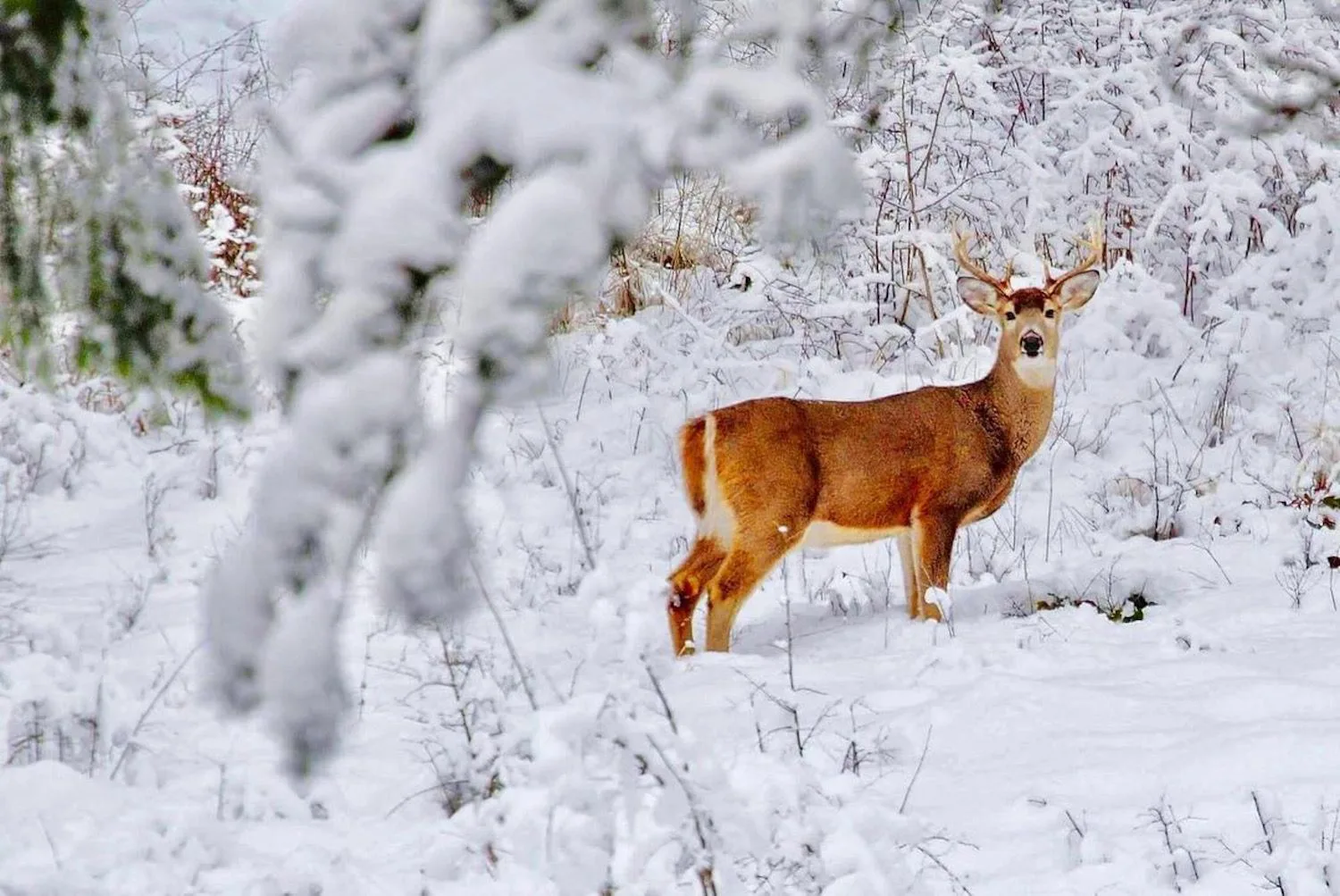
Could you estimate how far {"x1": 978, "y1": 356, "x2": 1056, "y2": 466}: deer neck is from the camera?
21.1 ft

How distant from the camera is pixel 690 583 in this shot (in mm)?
5781

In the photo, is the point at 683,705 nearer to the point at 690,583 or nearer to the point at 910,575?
the point at 690,583

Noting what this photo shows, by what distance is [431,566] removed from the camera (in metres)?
0.89

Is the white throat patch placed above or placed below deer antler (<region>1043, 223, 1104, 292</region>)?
below

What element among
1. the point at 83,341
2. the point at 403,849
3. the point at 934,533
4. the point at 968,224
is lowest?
the point at 403,849

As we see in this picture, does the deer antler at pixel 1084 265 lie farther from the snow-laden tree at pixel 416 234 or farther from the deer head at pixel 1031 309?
the snow-laden tree at pixel 416 234

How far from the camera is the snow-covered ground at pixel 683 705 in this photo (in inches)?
102

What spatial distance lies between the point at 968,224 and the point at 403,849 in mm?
7438

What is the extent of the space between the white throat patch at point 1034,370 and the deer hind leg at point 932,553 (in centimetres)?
78

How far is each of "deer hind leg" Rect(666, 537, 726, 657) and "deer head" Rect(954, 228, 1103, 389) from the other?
1581 mm

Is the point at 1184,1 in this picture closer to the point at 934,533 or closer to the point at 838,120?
the point at 838,120

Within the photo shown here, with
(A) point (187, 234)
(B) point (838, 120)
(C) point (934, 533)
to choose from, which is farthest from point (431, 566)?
(B) point (838, 120)

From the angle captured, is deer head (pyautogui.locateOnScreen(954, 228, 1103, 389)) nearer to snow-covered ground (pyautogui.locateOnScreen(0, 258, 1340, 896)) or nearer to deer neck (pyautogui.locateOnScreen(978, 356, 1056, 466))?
deer neck (pyautogui.locateOnScreen(978, 356, 1056, 466))

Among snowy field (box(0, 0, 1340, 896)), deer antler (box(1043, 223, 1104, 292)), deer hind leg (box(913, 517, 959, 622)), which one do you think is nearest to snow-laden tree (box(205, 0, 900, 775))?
snowy field (box(0, 0, 1340, 896))
